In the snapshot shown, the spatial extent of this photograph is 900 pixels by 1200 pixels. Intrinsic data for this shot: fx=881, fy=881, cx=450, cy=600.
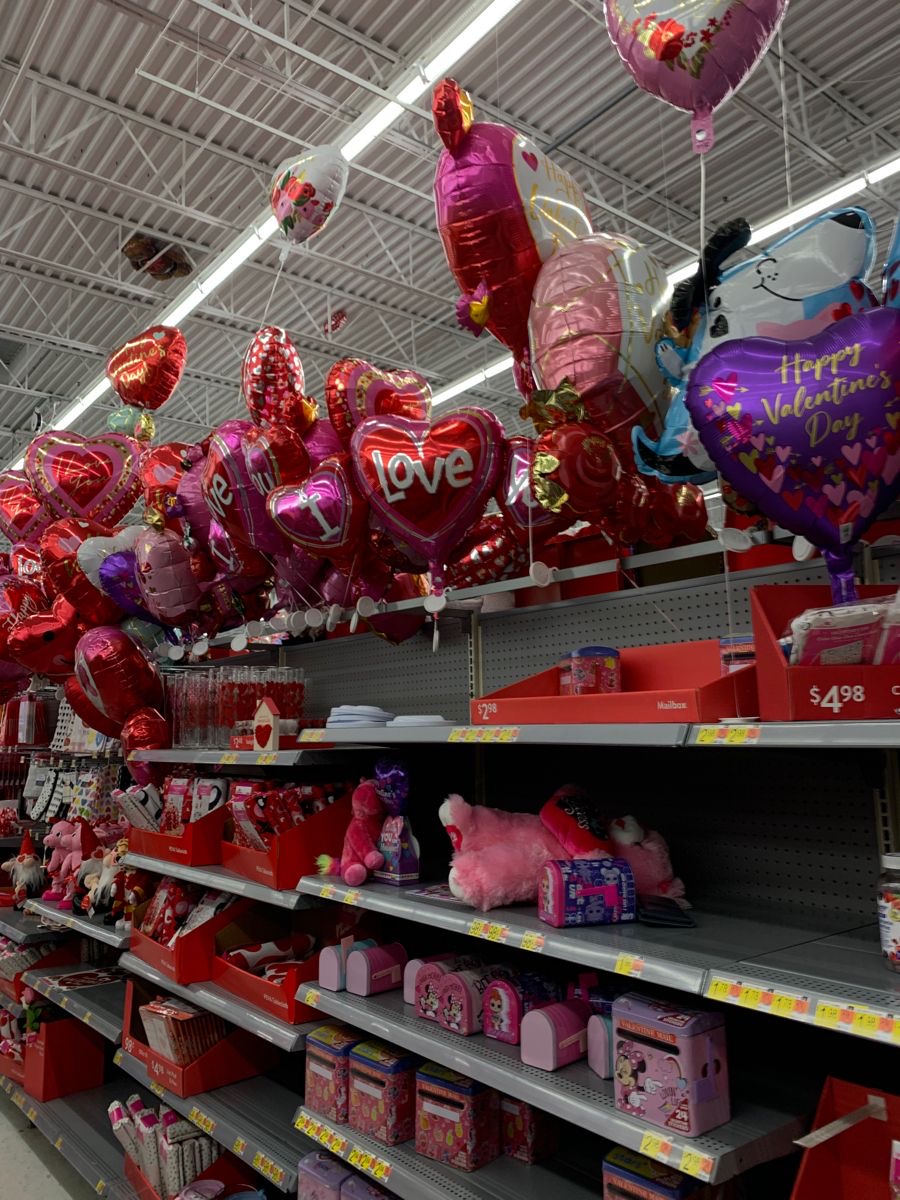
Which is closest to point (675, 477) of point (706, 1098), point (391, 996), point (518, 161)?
point (518, 161)

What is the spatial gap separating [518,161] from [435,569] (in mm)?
997

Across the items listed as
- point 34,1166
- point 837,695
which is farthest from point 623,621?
point 34,1166

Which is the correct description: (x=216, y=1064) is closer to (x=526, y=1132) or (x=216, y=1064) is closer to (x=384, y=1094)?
(x=384, y=1094)

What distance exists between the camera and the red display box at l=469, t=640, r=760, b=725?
1.45 metres

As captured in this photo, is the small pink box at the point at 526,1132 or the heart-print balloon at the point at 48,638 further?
the heart-print balloon at the point at 48,638

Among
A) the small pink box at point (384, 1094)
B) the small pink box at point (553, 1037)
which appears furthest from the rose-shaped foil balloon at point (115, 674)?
the small pink box at point (553, 1037)

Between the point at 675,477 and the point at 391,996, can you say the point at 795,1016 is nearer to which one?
the point at 675,477

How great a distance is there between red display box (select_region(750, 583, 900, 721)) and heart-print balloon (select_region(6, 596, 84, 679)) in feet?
11.3

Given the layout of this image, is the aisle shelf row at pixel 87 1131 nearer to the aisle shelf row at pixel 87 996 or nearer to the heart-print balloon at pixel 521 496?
the aisle shelf row at pixel 87 996

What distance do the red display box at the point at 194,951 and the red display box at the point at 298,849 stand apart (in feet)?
1.25

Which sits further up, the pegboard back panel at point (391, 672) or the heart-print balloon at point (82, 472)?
the heart-print balloon at point (82, 472)

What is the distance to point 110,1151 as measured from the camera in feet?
10.7

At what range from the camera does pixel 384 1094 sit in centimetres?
204

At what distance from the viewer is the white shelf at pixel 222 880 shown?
7.84 feet
